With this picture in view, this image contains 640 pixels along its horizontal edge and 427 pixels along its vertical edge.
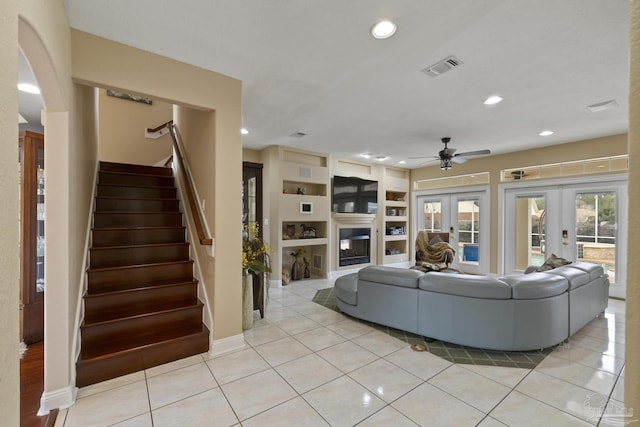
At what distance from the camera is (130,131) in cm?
536

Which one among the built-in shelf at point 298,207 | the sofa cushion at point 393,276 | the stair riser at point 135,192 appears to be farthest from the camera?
the built-in shelf at point 298,207

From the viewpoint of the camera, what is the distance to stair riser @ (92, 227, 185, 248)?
10.7 feet

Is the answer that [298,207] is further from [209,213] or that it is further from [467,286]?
[467,286]

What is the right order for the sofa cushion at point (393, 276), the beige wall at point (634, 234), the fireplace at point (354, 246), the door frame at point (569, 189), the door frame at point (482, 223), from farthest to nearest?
the fireplace at point (354, 246) < the door frame at point (482, 223) < the door frame at point (569, 189) < the sofa cushion at point (393, 276) < the beige wall at point (634, 234)

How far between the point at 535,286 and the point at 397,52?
8.15ft

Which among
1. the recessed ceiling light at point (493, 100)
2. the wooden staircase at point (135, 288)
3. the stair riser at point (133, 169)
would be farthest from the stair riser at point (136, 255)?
the recessed ceiling light at point (493, 100)

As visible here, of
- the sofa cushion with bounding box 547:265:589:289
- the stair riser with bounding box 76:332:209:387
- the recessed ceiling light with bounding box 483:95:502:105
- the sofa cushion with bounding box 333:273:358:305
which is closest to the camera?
the stair riser with bounding box 76:332:209:387

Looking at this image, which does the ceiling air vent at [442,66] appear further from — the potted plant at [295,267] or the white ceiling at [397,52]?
the potted plant at [295,267]

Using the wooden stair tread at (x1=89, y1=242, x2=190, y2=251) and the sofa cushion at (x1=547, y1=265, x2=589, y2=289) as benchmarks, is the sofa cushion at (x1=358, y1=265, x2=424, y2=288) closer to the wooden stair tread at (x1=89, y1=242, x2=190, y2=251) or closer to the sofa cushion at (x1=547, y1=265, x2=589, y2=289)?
the sofa cushion at (x1=547, y1=265, x2=589, y2=289)

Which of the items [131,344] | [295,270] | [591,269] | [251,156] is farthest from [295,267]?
[591,269]

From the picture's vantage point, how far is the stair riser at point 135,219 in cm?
348

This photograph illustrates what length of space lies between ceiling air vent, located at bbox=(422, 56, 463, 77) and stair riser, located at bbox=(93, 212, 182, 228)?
11.5 feet

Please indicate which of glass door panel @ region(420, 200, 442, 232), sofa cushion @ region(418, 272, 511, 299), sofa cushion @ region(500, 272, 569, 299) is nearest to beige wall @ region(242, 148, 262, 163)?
sofa cushion @ region(418, 272, 511, 299)

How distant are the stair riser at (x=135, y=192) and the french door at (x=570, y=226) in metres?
6.46
